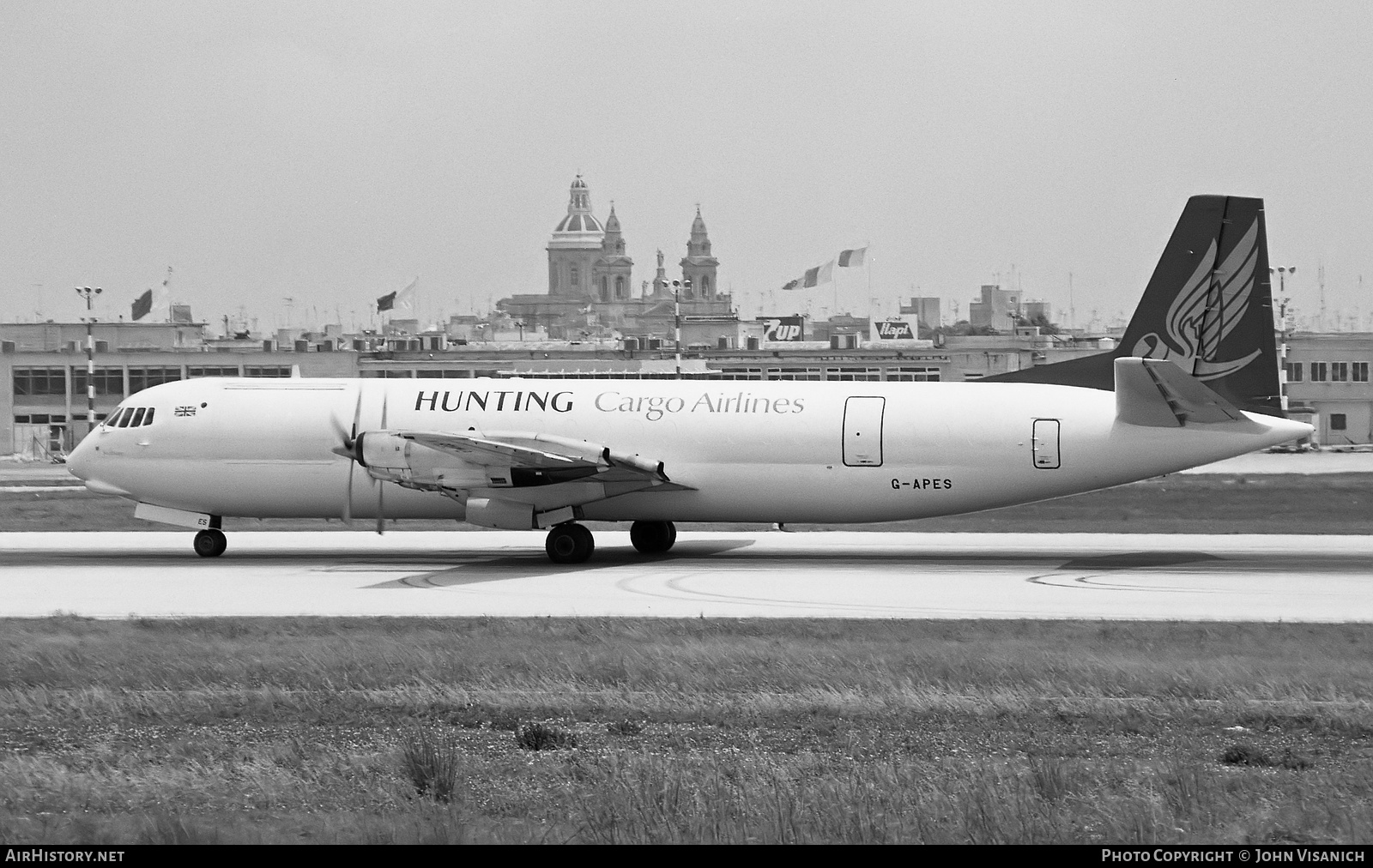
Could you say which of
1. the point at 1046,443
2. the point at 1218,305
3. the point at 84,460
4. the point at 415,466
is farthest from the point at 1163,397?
the point at 84,460

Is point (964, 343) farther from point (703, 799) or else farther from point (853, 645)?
point (703, 799)

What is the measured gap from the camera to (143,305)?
114 m

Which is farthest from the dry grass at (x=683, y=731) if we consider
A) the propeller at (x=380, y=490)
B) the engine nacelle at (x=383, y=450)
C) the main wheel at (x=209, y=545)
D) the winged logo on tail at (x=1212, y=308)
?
the main wheel at (x=209, y=545)

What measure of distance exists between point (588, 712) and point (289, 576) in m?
15.7

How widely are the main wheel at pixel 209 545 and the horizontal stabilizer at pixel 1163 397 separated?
66.3 ft

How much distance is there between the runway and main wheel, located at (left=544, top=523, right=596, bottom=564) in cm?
36

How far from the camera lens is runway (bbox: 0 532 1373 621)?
25.0 m

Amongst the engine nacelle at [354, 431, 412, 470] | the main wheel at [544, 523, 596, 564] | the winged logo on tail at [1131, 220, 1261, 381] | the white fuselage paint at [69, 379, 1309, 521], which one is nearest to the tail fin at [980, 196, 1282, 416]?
the winged logo on tail at [1131, 220, 1261, 381]

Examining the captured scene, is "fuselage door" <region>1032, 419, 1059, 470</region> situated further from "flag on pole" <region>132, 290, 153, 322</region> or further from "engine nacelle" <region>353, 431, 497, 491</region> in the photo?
"flag on pole" <region>132, 290, 153, 322</region>

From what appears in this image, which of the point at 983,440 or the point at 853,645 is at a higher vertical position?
the point at 983,440

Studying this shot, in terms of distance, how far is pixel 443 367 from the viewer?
106 meters

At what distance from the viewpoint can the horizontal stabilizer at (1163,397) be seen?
100ft
